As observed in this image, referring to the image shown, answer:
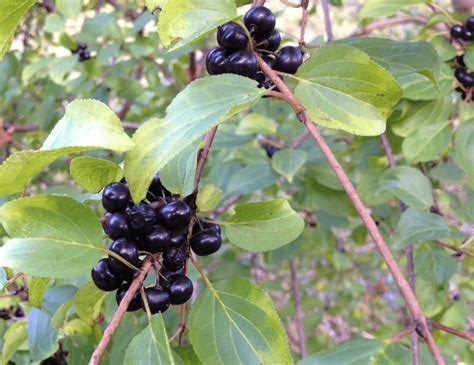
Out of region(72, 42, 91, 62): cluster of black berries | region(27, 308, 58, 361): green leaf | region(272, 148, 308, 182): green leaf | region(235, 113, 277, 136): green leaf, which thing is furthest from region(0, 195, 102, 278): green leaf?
region(72, 42, 91, 62): cluster of black berries

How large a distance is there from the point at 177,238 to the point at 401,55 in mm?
595

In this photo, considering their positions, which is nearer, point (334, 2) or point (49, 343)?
point (49, 343)

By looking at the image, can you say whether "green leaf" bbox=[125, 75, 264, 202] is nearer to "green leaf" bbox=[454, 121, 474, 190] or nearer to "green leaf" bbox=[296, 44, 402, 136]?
"green leaf" bbox=[296, 44, 402, 136]

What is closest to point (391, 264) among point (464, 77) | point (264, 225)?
point (264, 225)

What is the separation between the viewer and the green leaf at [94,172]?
2.51 feet

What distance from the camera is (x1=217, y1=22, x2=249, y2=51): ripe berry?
86 cm

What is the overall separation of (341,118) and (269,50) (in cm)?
21

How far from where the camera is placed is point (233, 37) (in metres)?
0.86

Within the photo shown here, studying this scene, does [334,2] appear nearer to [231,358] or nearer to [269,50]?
[269,50]

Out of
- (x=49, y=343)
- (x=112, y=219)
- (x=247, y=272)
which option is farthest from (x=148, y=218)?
(x=247, y=272)

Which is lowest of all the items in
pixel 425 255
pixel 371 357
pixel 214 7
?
pixel 425 255

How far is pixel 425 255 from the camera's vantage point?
4.94ft

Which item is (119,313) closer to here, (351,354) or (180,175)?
(180,175)

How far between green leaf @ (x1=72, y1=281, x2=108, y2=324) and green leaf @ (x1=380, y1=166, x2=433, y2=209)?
834 mm
